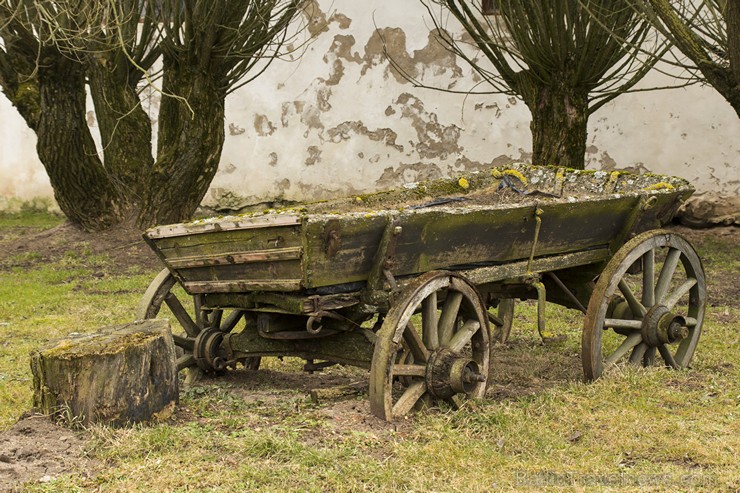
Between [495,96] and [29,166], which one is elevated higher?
[495,96]

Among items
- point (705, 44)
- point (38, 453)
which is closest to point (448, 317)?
point (38, 453)

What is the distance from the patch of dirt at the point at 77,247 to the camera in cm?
946

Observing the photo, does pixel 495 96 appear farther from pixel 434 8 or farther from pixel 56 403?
pixel 56 403

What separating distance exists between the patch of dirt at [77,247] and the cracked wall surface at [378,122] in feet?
5.68

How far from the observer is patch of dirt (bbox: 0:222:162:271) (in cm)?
946

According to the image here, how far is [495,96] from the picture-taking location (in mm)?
10922

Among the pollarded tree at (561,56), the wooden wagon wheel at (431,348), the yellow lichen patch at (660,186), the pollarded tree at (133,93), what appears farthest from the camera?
the pollarded tree at (133,93)

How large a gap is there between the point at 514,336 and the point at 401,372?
2.73 metres

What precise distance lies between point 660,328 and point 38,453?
128 inches

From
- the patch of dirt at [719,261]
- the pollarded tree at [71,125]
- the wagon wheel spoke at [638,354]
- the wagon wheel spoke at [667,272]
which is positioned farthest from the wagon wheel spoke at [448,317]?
the pollarded tree at [71,125]

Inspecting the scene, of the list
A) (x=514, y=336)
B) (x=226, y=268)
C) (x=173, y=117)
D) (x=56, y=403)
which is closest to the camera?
(x=56, y=403)

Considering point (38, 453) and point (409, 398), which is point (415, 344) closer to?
point (409, 398)

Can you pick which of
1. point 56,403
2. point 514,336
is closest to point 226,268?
point 56,403

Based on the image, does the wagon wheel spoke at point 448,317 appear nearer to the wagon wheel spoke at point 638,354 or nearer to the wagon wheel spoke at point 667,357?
the wagon wheel spoke at point 638,354
